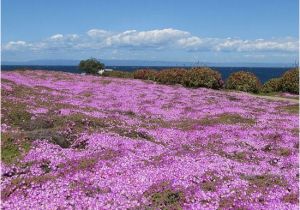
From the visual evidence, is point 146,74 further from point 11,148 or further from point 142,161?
point 142,161

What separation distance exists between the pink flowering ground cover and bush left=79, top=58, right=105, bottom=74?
225 feet

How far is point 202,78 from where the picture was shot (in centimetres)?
6166

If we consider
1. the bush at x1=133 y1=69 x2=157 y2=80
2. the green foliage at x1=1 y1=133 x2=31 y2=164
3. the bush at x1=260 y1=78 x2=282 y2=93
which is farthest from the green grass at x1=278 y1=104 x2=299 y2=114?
the bush at x1=133 y1=69 x2=157 y2=80

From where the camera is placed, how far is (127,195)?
41.0 feet

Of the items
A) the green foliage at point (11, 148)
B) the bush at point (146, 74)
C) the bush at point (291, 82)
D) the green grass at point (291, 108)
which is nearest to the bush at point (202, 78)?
the bush at point (146, 74)

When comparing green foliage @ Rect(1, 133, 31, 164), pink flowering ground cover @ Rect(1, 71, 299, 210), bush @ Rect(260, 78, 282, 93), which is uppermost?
green foliage @ Rect(1, 133, 31, 164)

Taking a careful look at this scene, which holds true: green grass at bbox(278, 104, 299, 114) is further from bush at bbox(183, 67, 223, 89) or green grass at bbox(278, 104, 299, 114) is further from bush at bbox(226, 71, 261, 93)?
bush at bbox(183, 67, 223, 89)

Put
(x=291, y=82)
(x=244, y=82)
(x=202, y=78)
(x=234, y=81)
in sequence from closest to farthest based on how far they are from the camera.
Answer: (x=291, y=82)
(x=202, y=78)
(x=244, y=82)
(x=234, y=81)

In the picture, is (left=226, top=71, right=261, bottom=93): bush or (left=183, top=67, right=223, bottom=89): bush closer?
(left=226, top=71, right=261, bottom=93): bush

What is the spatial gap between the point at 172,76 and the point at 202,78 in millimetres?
5716

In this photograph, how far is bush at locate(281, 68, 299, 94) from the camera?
58.9m

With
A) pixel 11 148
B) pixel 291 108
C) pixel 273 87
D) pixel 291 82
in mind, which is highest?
pixel 11 148

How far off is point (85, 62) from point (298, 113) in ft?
233

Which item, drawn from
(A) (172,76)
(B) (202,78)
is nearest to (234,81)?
(B) (202,78)
